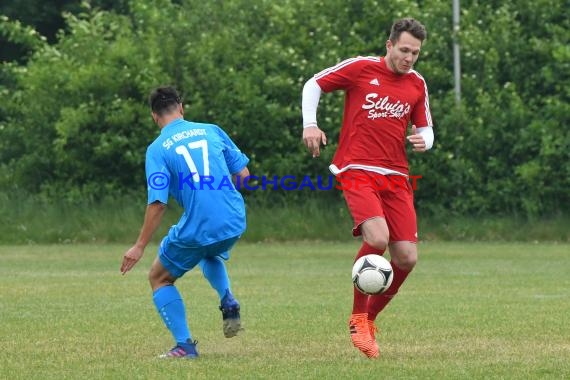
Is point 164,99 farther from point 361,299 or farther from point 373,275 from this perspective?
point 361,299

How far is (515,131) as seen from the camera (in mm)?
23734

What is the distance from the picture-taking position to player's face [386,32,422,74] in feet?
27.0

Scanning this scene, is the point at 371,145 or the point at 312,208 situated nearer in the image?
the point at 371,145

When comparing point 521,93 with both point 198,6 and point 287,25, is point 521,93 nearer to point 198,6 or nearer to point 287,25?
point 287,25

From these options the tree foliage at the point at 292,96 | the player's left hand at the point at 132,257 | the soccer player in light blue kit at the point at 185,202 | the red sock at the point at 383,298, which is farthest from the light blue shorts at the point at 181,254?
the tree foliage at the point at 292,96

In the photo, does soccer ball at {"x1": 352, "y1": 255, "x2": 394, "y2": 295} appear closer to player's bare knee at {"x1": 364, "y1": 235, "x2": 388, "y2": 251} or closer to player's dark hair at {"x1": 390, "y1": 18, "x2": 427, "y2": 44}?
player's bare knee at {"x1": 364, "y1": 235, "x2": 388, "y2": 251}

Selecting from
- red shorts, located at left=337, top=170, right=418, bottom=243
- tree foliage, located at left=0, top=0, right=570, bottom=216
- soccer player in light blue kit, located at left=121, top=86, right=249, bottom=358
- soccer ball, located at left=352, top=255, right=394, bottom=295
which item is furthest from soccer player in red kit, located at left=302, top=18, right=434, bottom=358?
tree foliage, located at left=0, top=0, right=570, bottom=216

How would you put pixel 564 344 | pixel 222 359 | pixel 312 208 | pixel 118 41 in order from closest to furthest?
pixel 222 359 < pixel 564 344 < pixel 312 208 < pixel 118 41

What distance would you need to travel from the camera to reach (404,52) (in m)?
8.29

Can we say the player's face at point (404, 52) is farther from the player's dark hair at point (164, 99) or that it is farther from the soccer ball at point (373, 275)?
the player's dark hair at point (164, 99)

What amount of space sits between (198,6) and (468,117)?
613cm

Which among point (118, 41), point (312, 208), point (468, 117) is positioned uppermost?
point (118, 41)

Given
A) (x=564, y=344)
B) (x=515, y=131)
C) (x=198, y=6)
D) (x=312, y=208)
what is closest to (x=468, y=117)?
(x=515, y=131)

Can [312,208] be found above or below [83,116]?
below
